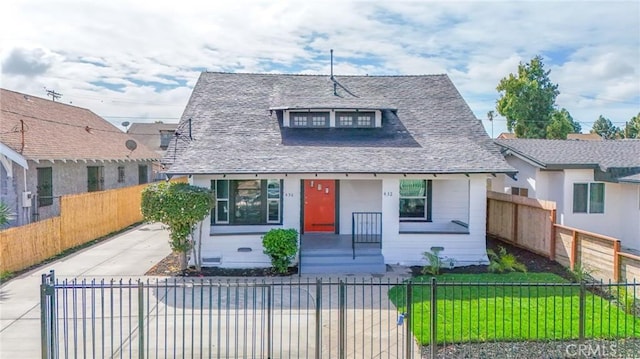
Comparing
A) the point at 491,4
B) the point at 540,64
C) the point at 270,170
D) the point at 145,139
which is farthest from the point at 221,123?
the point at 145,139

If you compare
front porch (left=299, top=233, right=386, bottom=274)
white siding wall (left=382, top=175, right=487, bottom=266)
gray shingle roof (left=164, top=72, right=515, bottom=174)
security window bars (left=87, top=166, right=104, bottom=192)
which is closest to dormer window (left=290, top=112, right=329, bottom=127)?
gray shingle roof (left=164, top=72, right=515, bottom=174)

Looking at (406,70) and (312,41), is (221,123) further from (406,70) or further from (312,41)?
(406,70)

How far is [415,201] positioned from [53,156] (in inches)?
554

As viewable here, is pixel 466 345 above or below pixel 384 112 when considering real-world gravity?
below

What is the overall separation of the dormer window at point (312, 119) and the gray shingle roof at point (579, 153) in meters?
7.21

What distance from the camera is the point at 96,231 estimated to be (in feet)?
51.1

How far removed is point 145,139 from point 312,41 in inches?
1551

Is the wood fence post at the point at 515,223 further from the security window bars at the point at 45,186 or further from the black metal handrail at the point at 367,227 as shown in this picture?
the security window bars at the point at 45,186

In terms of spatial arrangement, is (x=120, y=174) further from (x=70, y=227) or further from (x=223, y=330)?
(x=223, y=330)

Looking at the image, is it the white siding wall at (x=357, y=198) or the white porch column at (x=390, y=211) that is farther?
the white siding wall at (x=357, y=198)

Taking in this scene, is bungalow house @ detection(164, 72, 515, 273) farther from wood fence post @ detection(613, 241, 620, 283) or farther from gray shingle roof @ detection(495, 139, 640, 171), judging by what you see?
wood fence post @ detection(613, 241, 620, 283)

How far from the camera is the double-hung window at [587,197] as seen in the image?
1470cm

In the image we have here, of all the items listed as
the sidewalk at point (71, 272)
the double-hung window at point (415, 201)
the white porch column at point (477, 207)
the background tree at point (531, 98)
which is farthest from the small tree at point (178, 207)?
the background tree at point (531, 98)

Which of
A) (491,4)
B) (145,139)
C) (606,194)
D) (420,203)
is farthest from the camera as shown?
(145,139)
